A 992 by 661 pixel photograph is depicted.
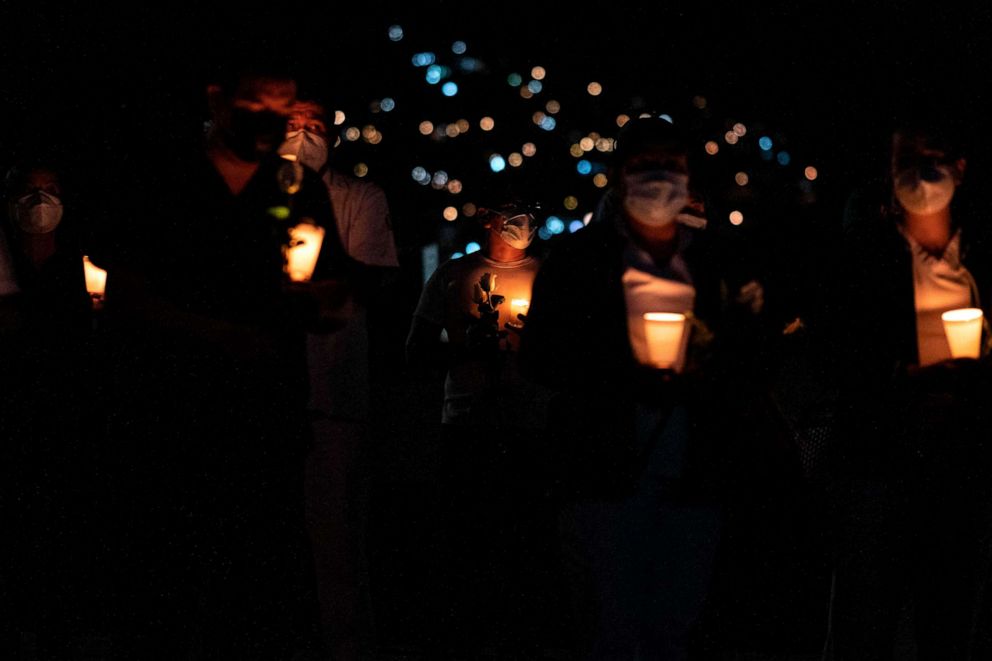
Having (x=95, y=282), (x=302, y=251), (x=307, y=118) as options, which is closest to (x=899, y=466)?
(x=302, y=251)

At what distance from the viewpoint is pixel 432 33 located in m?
13.3

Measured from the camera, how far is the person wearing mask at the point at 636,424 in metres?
4.34

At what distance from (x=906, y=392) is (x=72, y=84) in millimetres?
7528

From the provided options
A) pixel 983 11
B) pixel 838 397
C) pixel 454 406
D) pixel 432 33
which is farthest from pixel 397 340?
pixel 838 397

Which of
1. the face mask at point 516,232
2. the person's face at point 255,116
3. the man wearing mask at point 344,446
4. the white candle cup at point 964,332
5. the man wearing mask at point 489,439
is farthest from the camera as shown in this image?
the face mask at point 516,232

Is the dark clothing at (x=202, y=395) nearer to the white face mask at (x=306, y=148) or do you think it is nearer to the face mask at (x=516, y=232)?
the white face mask at (x=306, y=148)

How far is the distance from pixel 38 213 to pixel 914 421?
3730 mm

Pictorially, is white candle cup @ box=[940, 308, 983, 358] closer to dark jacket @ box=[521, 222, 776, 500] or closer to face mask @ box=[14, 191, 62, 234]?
dark jacket @ box=[521, 222, 776, 500]

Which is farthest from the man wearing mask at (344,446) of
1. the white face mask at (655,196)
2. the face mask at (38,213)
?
the face mask at (38,213)

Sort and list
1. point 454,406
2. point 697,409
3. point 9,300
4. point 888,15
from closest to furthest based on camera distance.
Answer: point 697,409 → point 9,300 → point 454,406 → point 888,15

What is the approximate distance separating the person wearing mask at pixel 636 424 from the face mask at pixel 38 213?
278cm

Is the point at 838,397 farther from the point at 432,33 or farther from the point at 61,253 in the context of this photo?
the point at 432,33

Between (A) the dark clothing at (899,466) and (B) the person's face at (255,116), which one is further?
(A) the dark clothing at (899,466)

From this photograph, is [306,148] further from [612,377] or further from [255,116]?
[612,377]
